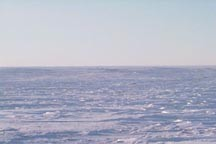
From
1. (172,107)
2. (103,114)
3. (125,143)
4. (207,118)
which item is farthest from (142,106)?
(125,143)

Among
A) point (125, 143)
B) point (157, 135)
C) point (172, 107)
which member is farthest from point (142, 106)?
point (125, 143)

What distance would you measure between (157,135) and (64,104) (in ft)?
24.8

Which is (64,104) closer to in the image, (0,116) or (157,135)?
(0,116)

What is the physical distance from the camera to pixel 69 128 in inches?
438

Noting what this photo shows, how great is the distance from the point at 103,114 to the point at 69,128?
2.86m

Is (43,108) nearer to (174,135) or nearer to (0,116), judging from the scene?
(0,116)

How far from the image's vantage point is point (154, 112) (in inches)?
561

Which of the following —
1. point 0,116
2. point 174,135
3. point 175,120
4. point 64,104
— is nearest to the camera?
point 174,135

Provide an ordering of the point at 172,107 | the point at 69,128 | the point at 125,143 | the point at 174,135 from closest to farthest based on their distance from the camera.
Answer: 1. the point at 125,143
2. the point at 174,135
3. the point at 69,128
4. the point at 172,107

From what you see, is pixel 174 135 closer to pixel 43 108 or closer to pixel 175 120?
pixel 175 120

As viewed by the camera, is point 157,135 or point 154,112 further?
point 154,112

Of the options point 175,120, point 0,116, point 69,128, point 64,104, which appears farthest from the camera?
point 64,104

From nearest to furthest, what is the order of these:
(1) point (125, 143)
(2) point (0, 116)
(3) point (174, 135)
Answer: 1. (1) point (125, 143)
2. (3) point (174, 135)
3. (2) point (0, 116)

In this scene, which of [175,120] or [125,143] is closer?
[125,143]
